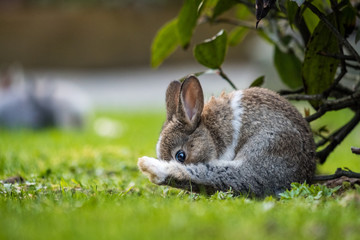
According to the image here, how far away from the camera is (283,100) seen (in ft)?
12.2

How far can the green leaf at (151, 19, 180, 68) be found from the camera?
14.8ft

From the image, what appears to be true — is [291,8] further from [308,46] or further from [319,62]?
[319,62]

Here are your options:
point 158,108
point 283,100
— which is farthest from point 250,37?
point 283,100

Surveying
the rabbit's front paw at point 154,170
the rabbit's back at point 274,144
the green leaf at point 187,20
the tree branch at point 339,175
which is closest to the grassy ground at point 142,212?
the rabbit's front paw at point 154,170

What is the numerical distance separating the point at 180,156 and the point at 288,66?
1.36 meters

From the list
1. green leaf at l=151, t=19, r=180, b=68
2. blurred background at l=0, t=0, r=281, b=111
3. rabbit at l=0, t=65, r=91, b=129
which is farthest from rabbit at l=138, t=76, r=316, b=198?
blurred background at l=0, t=0, r=281, b=111

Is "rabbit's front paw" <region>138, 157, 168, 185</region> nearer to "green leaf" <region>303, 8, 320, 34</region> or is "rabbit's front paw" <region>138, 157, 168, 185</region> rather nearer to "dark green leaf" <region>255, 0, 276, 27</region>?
"dark green leaf" <region>255, 0, 276, 27</region>

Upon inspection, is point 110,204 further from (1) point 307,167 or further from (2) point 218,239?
(1) point 307,167

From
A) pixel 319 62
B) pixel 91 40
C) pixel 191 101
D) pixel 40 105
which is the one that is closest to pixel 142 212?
pixel 191 101

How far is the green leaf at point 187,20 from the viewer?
4123 mm

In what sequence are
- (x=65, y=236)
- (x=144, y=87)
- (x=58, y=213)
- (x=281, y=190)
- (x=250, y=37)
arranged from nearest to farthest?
(x=65, y=236)
(x=58, y=213)
(x=281, y=190)
(x=144, y=87)
(x=250, y=37)

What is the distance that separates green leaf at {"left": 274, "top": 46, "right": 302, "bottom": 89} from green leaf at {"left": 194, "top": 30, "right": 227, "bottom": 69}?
2.09 feet

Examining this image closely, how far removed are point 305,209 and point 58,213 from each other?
46.0 inches

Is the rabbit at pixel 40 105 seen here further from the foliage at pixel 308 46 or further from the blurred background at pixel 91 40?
the foliage at pixel 308 46
